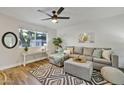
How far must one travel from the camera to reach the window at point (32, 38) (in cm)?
444

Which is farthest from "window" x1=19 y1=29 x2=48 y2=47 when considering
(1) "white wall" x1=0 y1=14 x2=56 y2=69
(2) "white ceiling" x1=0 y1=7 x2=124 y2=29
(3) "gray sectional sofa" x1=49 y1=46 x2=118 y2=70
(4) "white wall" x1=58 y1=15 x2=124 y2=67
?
(4) "white wall" x1=58 y1=15 x2=124 y2=67

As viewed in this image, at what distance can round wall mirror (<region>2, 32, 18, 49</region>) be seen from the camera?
11.8 ft

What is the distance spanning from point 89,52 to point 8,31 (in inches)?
149

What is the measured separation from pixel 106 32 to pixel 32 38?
3929 millimetres

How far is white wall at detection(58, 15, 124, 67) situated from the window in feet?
6.44

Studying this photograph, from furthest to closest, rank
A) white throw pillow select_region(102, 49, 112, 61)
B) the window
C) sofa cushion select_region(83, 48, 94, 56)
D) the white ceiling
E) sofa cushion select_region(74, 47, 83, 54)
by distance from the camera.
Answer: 1. sofa cushion select_region(74, 47, 83, 54)
2. the window
3. sofa cushion select_region(83, 48, 94, 56)
4. white throw pillow select_region(102, 49, 112, 61)
5. the white ceiling

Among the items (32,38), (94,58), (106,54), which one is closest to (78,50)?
(94,58)

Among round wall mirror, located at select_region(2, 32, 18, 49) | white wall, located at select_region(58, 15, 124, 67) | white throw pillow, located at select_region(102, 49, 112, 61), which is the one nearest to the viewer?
white throw pillow, located at select_region(102, 49, 112, 61)

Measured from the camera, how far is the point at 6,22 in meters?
3.63

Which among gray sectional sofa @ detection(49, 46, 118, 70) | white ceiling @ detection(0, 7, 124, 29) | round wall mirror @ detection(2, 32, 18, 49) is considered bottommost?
gray sectional sofa @ detection(49, 46, 118, 70)

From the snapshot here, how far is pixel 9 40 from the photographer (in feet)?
12.3

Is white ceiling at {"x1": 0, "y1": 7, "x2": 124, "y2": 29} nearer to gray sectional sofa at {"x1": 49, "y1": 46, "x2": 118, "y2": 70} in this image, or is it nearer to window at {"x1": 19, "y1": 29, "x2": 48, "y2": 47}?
window at {"x1": 19, "y1": 29, "x2": 48, "y2": 47}
